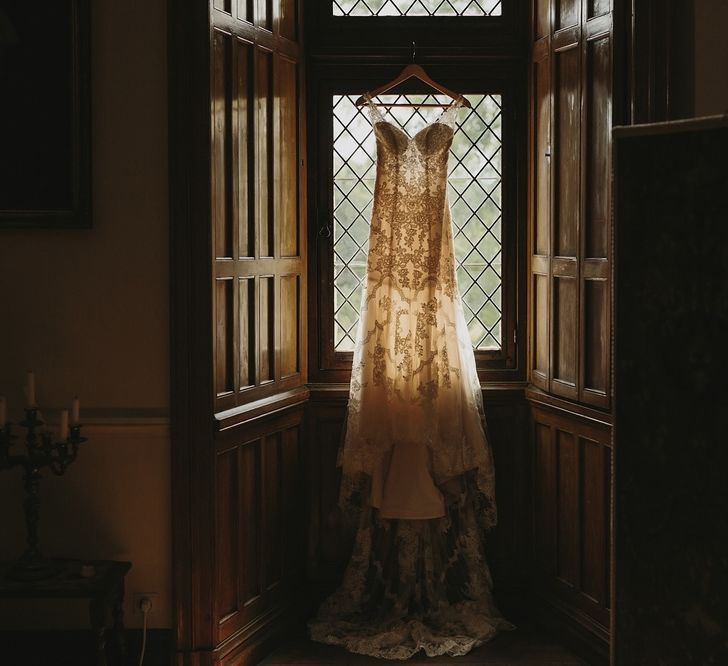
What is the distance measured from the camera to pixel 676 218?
7.37 feet

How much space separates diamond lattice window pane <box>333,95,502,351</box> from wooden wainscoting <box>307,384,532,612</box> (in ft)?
0.84

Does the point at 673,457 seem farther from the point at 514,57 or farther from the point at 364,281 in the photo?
the point at 514,57

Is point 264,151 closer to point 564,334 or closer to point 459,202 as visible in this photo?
point 459,202

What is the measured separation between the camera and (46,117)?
127 inches

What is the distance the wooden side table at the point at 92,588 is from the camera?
2957mm

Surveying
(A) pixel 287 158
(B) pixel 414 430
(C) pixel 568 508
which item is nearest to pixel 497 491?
(C) pixel 568 508

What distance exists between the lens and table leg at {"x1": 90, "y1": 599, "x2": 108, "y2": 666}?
9.66ft

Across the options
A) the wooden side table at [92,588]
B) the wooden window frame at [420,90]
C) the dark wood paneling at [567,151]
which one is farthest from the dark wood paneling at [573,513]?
the wooden side table at [92,588]

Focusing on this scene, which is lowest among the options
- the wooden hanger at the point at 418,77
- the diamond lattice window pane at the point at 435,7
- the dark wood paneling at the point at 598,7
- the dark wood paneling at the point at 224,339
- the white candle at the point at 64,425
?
the white candle at the point at 64,425

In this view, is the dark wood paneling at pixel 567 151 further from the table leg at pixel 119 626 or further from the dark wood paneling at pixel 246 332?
the table leg at pixel 119 626

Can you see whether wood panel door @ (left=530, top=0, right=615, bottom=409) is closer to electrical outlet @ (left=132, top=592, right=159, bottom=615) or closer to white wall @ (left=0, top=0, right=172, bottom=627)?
white wall @ (left=0, top=0, right=172, bottom=627)

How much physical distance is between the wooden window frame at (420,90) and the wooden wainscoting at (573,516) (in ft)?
1.26

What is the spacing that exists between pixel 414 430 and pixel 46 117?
5.59 ft

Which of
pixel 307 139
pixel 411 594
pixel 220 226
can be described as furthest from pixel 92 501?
pixel 307 139
